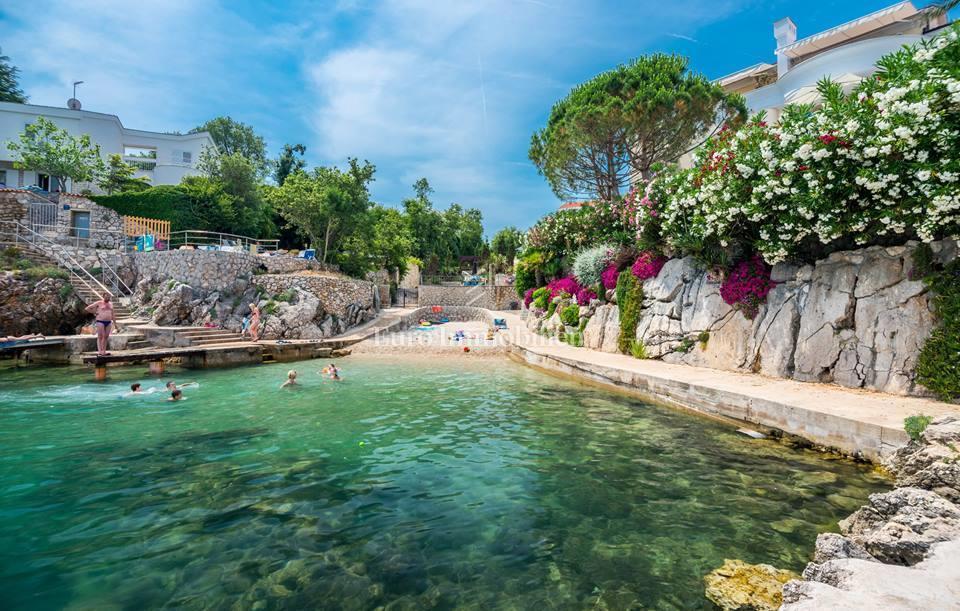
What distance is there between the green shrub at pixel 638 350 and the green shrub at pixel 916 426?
8.76m

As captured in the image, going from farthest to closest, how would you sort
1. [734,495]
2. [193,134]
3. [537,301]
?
[193,134] → [537,301] → [734,495]

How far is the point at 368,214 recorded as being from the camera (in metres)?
29.9

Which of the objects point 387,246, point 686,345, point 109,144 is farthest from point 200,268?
point 109,144

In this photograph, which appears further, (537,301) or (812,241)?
(537,301)

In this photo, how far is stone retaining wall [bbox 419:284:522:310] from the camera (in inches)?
1679

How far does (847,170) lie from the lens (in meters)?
8.75

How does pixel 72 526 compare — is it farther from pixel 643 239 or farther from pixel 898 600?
pixel 643 239

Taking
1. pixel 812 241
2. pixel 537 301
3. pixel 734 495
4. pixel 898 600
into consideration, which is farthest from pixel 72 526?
pixel 537 301

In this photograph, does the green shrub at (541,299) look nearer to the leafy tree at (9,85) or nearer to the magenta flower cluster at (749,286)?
the magenta flower cluster at (749,286)

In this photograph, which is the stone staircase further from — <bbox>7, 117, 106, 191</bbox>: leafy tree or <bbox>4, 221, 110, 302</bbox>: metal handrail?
<bbox>7, 117, 106, 191</bbox>: leafy tree

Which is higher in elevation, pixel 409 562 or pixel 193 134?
pixel 193 134

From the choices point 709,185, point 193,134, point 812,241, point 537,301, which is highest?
point 193,134

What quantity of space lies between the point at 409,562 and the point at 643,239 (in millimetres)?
14690

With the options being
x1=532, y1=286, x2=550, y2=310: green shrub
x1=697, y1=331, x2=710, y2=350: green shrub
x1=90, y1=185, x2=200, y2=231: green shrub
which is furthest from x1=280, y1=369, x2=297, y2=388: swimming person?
x1=90, y1=185, x2=200, y2=231: green shrub
